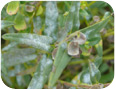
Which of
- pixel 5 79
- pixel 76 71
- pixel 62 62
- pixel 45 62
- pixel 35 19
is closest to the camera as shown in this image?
pixel 62 62

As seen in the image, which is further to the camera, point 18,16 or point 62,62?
point 18,16

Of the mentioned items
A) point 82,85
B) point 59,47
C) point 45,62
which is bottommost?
point 82,85

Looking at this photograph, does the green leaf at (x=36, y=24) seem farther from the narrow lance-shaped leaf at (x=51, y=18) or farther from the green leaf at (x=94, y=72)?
the green leaf at (x=94, y=72)

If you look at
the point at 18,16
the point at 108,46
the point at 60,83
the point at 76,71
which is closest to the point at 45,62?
the point at 60,83

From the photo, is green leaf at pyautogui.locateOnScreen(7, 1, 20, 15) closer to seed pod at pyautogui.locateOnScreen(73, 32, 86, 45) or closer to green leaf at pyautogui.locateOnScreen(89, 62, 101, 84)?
seed pod at pyautogui.locateOnScreen(73, 32, 86, 45)

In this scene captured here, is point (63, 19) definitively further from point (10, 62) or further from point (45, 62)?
point (10, 62)

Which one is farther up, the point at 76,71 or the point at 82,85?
the point at 82,85

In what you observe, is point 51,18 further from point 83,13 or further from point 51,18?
point 83,13
